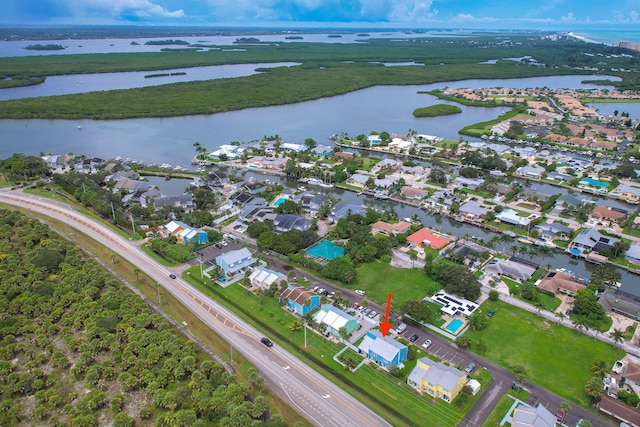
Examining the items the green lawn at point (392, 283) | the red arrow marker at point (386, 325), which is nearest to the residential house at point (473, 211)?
the green lawn at point (392, 283)

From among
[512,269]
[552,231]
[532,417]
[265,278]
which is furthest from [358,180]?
[532,417]

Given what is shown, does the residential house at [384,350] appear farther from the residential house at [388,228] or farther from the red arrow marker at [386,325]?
the residential house at [388,228]

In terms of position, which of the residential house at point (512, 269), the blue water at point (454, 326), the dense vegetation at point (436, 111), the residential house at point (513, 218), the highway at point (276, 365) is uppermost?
the dense vegetation at point (436, 111)

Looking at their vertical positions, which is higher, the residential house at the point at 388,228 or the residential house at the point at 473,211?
the residential house at the point at 473,211

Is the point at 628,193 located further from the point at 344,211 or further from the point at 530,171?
the point at 344,211

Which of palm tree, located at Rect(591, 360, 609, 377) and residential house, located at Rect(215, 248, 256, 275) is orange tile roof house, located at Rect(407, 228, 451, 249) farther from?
palm tree, located at Rect(591, 360, 609, 377)

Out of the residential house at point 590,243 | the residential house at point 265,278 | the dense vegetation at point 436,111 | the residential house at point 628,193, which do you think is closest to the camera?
the residential house at point 265,278
